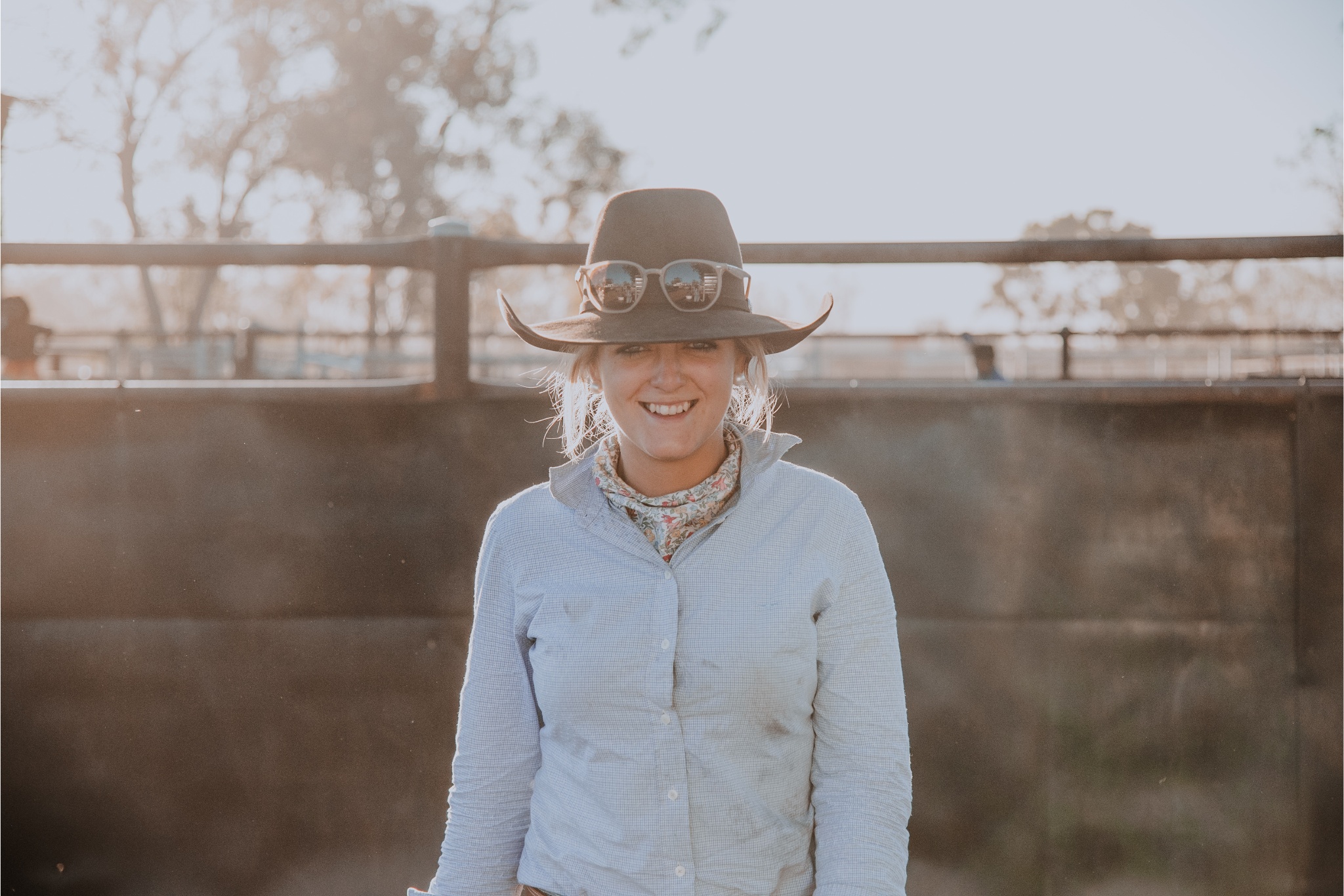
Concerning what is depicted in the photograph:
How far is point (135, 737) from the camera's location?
3.35 meters

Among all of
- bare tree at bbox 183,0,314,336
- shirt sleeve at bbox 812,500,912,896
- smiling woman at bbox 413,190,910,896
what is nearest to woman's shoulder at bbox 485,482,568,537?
smiling woman at bbox 413,190,910,896

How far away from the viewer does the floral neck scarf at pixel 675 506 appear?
200 centimetres

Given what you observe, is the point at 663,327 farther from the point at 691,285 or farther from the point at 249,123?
the point at 249,123

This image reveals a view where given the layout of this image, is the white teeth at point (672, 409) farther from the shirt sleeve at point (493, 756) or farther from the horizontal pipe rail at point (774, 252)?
the horizontal pipe rail at point (774, 252)

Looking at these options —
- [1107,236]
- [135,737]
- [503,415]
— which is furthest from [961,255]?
[135,737]

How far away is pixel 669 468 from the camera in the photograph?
2055 mm

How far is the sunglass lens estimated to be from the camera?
202 cm

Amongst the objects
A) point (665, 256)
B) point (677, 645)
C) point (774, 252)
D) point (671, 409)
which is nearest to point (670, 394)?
point (671, 409)

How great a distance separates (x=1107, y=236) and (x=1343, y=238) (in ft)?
2.15

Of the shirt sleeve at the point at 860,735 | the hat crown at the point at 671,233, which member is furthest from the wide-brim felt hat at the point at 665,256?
the shirt sleeve at the point at 860,735

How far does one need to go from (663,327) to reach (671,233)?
20 cm

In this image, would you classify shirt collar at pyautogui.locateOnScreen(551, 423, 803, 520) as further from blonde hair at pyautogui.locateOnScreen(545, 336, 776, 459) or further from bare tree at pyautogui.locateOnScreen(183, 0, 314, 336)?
bare tree at pyautogui.locateOnScreen(183, 0, 314, 336)

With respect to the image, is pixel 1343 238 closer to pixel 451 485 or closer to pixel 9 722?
pixel 451 485

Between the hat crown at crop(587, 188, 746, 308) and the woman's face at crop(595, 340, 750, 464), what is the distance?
131 millimetres
